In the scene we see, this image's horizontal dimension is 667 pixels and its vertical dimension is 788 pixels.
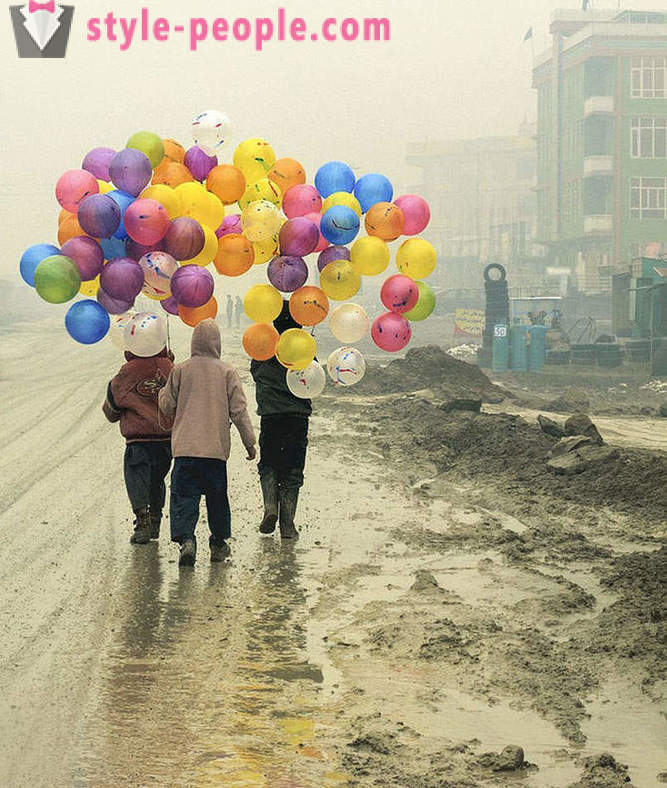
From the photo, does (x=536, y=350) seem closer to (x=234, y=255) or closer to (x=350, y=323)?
(x=350, y=323)

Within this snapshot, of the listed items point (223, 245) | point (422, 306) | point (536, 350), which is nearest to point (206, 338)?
point (223, 245)

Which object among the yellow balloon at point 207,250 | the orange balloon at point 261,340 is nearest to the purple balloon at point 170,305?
the yellow balloon at point 207,250

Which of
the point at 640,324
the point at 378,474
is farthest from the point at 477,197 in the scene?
the point at 378,474

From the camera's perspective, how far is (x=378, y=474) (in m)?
14.6

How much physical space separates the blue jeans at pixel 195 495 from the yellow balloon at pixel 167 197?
193 cm

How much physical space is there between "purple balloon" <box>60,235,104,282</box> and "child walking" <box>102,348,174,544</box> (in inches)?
62.4

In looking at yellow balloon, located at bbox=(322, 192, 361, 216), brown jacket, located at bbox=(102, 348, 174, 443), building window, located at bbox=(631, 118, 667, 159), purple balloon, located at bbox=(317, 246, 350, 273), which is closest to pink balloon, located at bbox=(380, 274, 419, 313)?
purple balloon, located at bbox=(317, 246, 350, 273)

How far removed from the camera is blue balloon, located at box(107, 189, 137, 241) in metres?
8.48

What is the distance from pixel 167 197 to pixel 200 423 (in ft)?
5.92

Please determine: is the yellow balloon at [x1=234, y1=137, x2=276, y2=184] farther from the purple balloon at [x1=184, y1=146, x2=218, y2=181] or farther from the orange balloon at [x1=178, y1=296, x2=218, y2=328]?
the orange balloon at [x1=178, y1=296, x2=218, y2=328]

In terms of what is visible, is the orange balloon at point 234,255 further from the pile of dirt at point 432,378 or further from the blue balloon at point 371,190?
the pile of dirt at point 432,378

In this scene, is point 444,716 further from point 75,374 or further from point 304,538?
point 75,374

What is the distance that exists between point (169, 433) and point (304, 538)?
1.48 meters

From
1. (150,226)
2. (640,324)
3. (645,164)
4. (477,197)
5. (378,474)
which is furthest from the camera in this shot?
(477,197)
